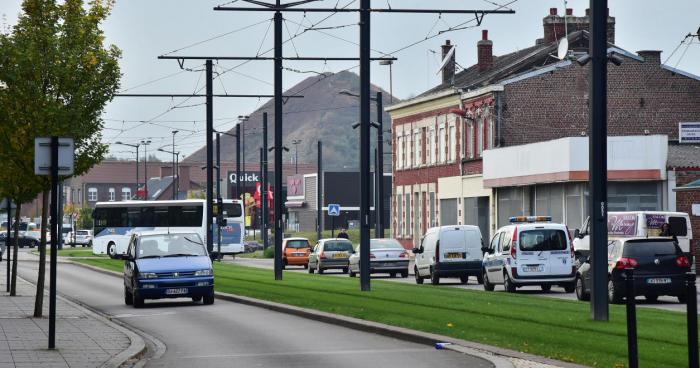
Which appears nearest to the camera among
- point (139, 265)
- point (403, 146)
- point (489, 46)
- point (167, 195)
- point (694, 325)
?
point (694, 325)

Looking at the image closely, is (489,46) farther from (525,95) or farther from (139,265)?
(139,265)

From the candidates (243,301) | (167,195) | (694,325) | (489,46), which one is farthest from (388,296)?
(167,195)

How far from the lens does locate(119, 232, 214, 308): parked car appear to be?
31484 millimetres

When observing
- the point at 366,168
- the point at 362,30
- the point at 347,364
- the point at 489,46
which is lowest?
the point at 347,364

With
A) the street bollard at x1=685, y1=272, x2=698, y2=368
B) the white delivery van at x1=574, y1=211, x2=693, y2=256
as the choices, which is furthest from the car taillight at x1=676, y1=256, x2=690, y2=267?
the street bollard at x1=685, y1=272, x2=698, y2=368

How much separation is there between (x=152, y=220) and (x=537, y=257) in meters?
46.4

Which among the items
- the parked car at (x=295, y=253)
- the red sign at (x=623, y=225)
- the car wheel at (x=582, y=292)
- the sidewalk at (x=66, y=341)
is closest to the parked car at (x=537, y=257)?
the car wheel at (x=582, y=292)

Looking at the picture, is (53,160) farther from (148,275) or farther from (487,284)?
(487,284)

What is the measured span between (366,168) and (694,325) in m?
25.0

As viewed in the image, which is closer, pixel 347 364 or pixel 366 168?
pixel 347 364

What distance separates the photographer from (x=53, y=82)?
25844mm

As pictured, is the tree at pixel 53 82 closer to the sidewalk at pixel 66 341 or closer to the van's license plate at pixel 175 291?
the sidewalk at pixel 66 341

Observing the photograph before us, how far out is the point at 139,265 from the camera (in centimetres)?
3166

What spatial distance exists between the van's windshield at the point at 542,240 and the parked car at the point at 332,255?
21480mm
